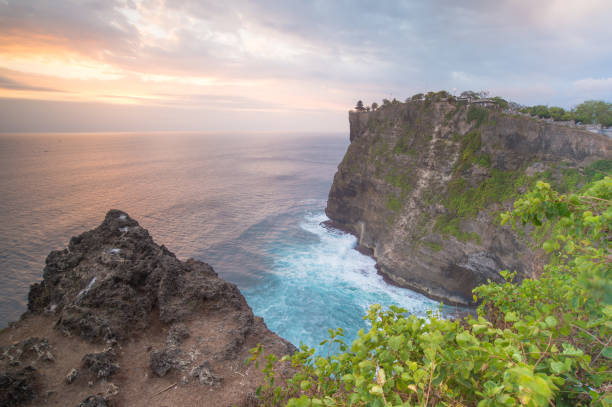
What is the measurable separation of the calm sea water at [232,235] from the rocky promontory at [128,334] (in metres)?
11.8

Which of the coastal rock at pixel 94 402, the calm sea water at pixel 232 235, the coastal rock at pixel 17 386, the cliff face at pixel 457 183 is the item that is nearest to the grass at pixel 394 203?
the cliff face at pixel 457 183

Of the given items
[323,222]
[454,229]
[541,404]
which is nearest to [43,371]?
[541,404]

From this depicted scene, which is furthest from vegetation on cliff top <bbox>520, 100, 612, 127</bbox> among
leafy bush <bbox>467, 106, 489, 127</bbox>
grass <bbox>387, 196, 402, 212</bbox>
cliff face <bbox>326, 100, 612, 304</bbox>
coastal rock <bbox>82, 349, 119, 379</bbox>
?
coastal rock <bbox>82, 349, 119, 379</bbox>

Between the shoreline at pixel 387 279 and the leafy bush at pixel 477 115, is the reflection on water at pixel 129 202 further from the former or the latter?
the leafy bush at pixel 477 115

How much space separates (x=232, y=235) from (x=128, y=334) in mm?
35672

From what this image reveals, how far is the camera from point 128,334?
1210 centimetres

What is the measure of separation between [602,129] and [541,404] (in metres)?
39.2

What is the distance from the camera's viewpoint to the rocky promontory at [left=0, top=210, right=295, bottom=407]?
31.9 feet

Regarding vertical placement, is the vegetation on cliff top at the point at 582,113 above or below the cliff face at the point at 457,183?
above

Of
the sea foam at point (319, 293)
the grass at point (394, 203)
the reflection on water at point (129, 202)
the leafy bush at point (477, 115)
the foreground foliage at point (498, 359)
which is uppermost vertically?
the leafy bush at point (477, 115)

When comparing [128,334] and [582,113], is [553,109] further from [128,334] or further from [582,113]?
[128,334]

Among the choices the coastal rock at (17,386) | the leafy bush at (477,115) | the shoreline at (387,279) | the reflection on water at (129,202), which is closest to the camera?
the coastal rock at (17,386)

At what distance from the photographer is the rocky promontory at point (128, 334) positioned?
972 cm

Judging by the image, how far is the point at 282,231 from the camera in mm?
50875
